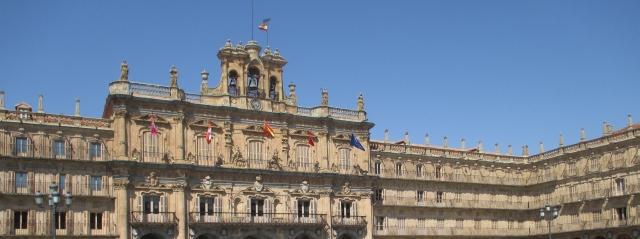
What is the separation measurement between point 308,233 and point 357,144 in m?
9.26

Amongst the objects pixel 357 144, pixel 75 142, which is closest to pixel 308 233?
pixel 357 144

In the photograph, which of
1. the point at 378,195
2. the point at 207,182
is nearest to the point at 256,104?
the point at 207,182

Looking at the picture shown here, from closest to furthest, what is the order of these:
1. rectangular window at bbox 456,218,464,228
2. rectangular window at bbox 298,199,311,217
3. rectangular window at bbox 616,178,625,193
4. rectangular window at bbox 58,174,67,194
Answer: rectangular window at bbox 58,174,67,194, rectangular window at bbox 298,199,311,217, rectangular window at bbox 616,178,625,193, rectangular window at bbox 456,218,464,228

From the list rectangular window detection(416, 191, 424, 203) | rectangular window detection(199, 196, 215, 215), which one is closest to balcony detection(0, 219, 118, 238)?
rectangular window detection(199, 196, 215, 215)

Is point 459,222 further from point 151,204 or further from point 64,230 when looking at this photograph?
point 64,230

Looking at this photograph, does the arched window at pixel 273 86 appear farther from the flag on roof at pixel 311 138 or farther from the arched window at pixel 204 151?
the arched window at pixel 204 151

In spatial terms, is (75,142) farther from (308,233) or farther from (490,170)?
(490,170)

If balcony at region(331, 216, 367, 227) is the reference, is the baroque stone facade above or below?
above

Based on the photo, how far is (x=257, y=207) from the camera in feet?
224

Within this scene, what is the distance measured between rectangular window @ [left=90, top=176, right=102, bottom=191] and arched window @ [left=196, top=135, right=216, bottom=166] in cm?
823

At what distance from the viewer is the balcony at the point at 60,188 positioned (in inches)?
2243

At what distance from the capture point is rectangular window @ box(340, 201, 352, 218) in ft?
239

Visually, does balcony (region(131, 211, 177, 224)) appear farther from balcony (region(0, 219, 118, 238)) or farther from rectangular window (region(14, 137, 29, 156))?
rectangular window (region(14, 137, 29, 156))

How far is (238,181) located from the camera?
67.4m
